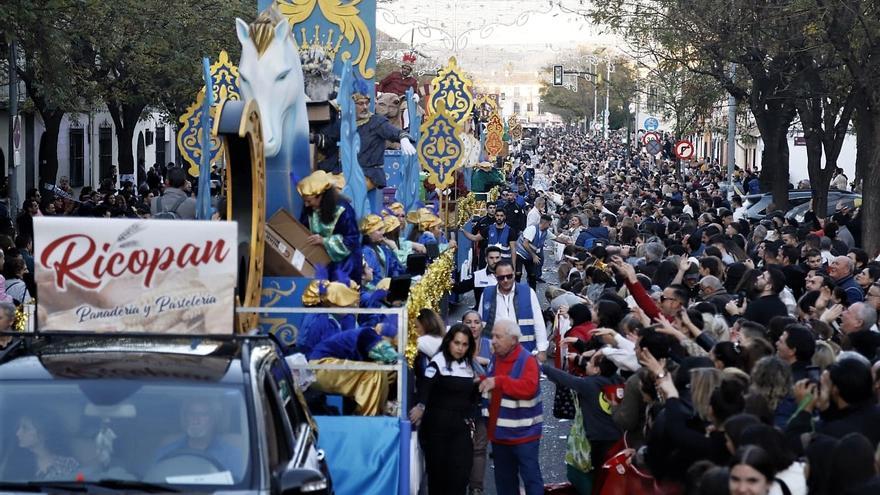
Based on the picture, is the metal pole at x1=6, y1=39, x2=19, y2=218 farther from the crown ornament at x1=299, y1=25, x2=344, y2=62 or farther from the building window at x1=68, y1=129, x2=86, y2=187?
the building window at x1=68, y1=129, x2=86, y2=187

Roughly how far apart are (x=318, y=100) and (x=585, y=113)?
457 ft

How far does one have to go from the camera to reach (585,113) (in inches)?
6043

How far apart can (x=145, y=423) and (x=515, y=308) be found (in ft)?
20.6

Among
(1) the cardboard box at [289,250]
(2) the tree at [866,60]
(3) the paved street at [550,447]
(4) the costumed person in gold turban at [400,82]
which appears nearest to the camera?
(1) the cardboard box at [289,250]

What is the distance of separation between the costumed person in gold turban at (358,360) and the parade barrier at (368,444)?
0.40 metres

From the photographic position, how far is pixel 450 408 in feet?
34.2

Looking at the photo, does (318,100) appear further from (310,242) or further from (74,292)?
(74,292)

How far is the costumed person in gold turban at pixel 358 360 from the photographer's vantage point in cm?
1039

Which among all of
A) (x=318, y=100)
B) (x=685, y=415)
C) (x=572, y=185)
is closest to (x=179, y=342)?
(x=685, y=415)

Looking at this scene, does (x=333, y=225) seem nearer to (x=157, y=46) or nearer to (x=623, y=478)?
(x=623, y=478)

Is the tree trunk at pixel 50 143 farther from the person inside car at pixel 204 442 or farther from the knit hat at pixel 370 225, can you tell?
the person inside car at pixel 204 442

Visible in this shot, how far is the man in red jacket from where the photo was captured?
10.3 metres

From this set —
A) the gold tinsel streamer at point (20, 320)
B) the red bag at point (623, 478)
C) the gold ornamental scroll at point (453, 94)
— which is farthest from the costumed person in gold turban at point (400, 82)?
the red bag at point (623, 478)

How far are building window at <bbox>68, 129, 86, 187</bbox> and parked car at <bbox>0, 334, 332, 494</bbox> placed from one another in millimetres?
41353
